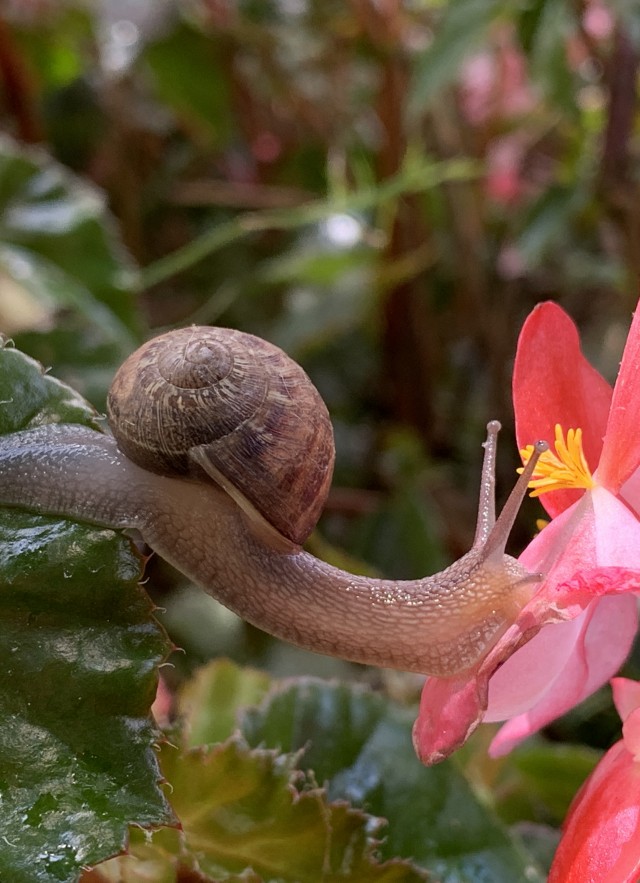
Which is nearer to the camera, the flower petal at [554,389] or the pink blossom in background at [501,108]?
the flower petal at [554,389]

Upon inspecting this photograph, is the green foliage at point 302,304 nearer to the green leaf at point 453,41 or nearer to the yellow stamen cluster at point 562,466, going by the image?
the green leaf at point 453,41

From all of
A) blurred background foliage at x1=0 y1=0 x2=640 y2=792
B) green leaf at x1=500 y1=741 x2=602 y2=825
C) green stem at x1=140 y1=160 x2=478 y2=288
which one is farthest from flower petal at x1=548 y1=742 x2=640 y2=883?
green stem at x1=140 y1=160 x2=478 y2=288

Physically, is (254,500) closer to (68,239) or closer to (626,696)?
(626,696)

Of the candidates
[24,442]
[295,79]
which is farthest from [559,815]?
[295,79]

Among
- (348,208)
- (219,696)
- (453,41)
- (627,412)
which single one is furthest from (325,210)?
(627,412)

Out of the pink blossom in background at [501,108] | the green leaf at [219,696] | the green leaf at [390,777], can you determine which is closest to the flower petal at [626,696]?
the green leaf at [390,777]

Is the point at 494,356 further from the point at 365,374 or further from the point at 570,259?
the point at 365,374

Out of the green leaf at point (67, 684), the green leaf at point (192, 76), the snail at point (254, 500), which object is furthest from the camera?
the green leaf at point (192, 76)
